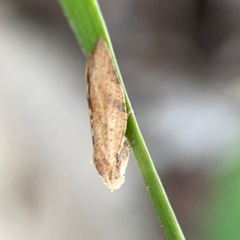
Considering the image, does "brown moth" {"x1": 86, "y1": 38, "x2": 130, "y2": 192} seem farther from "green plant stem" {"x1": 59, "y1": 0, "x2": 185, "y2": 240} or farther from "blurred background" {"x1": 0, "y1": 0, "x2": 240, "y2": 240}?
"blurred background" {"x1": 0, "y1": 0, "x2": 240, "y2": 240}

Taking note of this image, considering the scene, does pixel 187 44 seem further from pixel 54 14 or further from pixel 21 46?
pixel 21 46

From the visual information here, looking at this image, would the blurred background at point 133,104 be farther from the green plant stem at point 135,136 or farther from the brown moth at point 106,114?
the green plant stem at point 135,136

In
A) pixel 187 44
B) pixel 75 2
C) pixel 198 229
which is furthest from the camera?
pixel 187 44

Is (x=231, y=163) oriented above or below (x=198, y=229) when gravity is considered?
above

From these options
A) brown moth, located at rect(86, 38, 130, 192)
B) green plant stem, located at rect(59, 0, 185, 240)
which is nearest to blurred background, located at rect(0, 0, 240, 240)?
brown moth, located at rect(86, 38, 130, 192)

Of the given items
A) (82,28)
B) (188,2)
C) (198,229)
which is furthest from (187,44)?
(82,28)

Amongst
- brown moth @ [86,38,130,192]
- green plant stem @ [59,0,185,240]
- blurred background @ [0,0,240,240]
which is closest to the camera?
green plant stem @ [59,0,185,240]

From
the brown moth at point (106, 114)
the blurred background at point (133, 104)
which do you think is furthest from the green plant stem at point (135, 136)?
the blurred background at point (133, 104)
